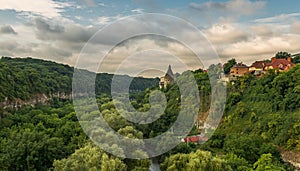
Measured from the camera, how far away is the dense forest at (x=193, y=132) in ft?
50.8

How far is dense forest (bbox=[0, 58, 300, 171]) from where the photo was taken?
15.5 meters

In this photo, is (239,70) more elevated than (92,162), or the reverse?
(239,70)

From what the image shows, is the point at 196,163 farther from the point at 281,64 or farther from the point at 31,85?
the point at 31,85

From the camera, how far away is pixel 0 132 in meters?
26.6

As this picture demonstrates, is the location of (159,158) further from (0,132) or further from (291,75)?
(291,75)

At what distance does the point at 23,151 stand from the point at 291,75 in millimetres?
25704

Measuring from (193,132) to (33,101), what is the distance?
27.7 meters

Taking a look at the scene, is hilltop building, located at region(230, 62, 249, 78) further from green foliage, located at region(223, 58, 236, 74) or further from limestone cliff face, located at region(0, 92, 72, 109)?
limestone cliff face, located at region(0, 92, 72, 109)

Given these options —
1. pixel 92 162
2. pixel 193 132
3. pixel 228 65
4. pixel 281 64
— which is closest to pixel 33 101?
pixel 193 132

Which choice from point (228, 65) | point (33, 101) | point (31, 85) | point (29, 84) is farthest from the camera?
point (31, 85)

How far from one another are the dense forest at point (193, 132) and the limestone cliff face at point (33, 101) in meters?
0.91

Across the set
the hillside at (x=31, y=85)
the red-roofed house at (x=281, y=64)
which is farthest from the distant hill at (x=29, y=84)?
the red-roofed house at (x=281, y=64)

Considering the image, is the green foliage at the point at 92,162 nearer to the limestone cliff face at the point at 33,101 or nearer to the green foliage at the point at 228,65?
the limestone cliff face at the point at 33,101

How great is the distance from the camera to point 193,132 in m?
35.6
